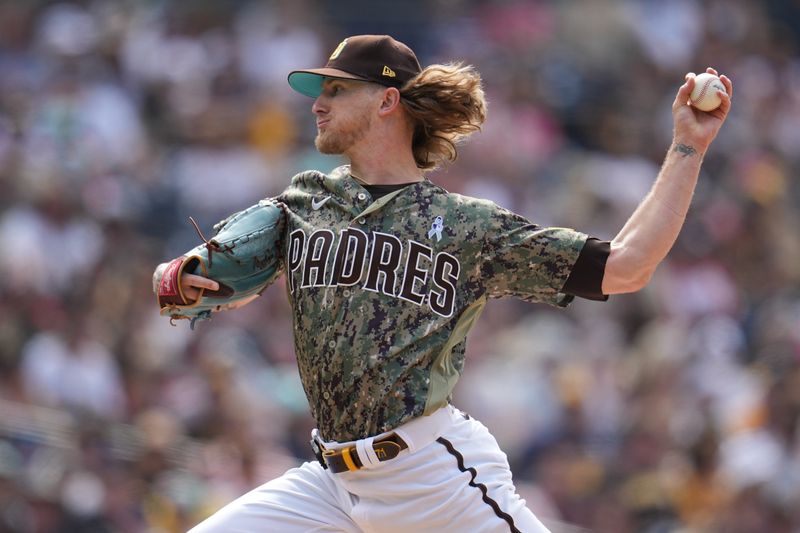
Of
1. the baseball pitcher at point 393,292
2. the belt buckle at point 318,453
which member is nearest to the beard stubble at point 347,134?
the baseball pitcher at point 393,292

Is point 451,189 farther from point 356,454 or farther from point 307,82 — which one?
point 356,454

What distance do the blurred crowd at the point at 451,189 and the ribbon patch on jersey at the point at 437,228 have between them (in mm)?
4017

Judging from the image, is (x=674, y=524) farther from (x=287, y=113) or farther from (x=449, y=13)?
(x=449, y=13)

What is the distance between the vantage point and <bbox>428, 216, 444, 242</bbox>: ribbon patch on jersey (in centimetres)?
418

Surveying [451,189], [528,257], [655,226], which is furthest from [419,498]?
[451,189]

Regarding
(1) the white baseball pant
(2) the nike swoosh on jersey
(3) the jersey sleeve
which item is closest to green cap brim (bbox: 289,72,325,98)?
(2) the nike swoosh on jersey

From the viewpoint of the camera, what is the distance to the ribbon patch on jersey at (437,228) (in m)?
4.18

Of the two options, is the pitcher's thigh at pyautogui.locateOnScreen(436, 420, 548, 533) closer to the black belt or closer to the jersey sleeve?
the black belt

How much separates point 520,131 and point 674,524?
4.14m

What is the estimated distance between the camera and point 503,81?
11.6 metres

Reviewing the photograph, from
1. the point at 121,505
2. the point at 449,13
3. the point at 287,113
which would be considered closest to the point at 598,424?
the point at 121,505

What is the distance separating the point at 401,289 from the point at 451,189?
20.0 ft

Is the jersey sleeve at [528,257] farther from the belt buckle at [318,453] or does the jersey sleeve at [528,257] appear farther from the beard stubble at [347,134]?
the belt buckle at [318,453]

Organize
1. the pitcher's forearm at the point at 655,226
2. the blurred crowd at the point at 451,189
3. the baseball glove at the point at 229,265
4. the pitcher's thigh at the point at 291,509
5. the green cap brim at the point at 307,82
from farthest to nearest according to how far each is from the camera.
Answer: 1. the blurred crowd at the point at 451,189
2. the green cap brim at the point at 307,82
3. the baseball glove at the point at 229,265
4. the pitcher's thigh at the point at 291,509
5. the pitcher's forearm at the point at 655,226
